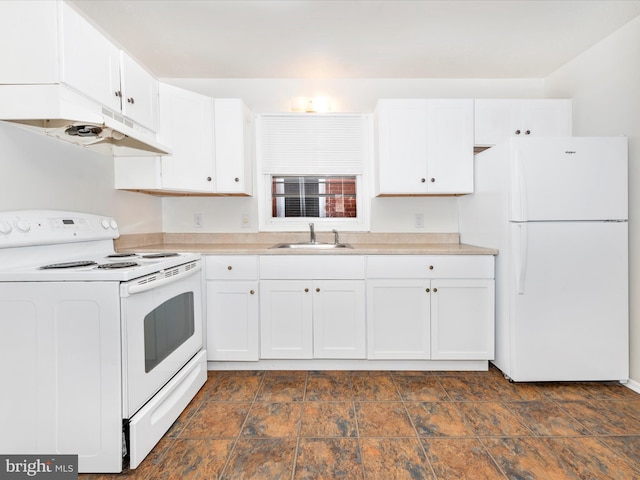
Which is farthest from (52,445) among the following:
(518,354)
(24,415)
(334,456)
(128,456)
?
(518,354)

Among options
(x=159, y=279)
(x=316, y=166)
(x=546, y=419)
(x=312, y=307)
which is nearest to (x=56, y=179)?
(x=159, y=279)

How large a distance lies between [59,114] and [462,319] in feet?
8.64

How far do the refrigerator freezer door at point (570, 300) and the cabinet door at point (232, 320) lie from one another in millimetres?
1805

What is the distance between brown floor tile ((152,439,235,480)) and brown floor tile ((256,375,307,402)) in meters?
0.44

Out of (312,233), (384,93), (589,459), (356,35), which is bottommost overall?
(589,459)

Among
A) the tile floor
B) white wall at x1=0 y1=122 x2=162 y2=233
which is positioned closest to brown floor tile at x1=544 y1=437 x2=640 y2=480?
the tile floor

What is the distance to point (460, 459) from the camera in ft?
4.92

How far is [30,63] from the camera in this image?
1.48m

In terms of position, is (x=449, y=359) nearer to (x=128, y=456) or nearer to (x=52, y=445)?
(x=128, y=456)

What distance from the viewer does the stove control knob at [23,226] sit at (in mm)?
1519

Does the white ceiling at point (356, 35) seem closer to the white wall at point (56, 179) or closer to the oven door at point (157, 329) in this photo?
the white wall at point (56, 179)

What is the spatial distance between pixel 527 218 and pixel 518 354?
896 mm

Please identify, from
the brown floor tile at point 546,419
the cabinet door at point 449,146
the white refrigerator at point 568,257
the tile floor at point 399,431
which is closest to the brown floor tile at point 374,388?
the tile floor at point 399,431

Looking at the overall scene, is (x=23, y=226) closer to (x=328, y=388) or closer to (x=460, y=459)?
(x=328, y=388)
